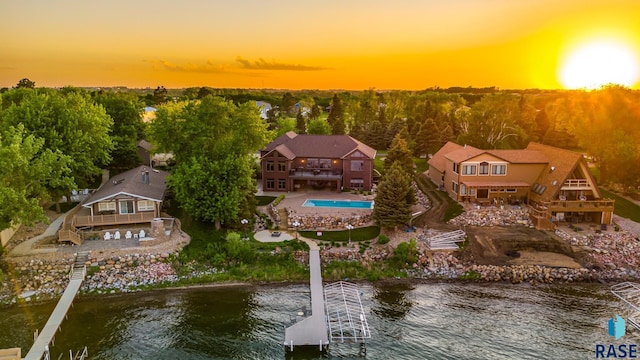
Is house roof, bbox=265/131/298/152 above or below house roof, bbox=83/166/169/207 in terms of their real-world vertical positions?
above

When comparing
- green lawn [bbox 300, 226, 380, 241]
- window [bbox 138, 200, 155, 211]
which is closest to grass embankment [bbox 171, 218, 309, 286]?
green lawn [bbox 300, 226, 380, 241]

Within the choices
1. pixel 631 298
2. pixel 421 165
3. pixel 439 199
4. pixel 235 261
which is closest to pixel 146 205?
pixel 235 261

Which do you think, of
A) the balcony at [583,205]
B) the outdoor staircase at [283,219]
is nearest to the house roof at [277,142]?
the outdoor staircase at [283,219]

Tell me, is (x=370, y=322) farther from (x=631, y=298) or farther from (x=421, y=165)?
(x=421, y=165)

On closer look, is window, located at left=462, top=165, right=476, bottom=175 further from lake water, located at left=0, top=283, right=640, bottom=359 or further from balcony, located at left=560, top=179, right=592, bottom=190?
lake water, located at left=0, top=283, right=640, bottom=359

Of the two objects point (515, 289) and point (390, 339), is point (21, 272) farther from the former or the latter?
point (515, 289)

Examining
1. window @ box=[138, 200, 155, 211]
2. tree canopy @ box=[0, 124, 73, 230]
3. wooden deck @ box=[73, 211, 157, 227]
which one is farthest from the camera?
window @ box=[138, 200, 155, 211]

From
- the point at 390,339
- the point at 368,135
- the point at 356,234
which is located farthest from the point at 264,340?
the point at 368,135
